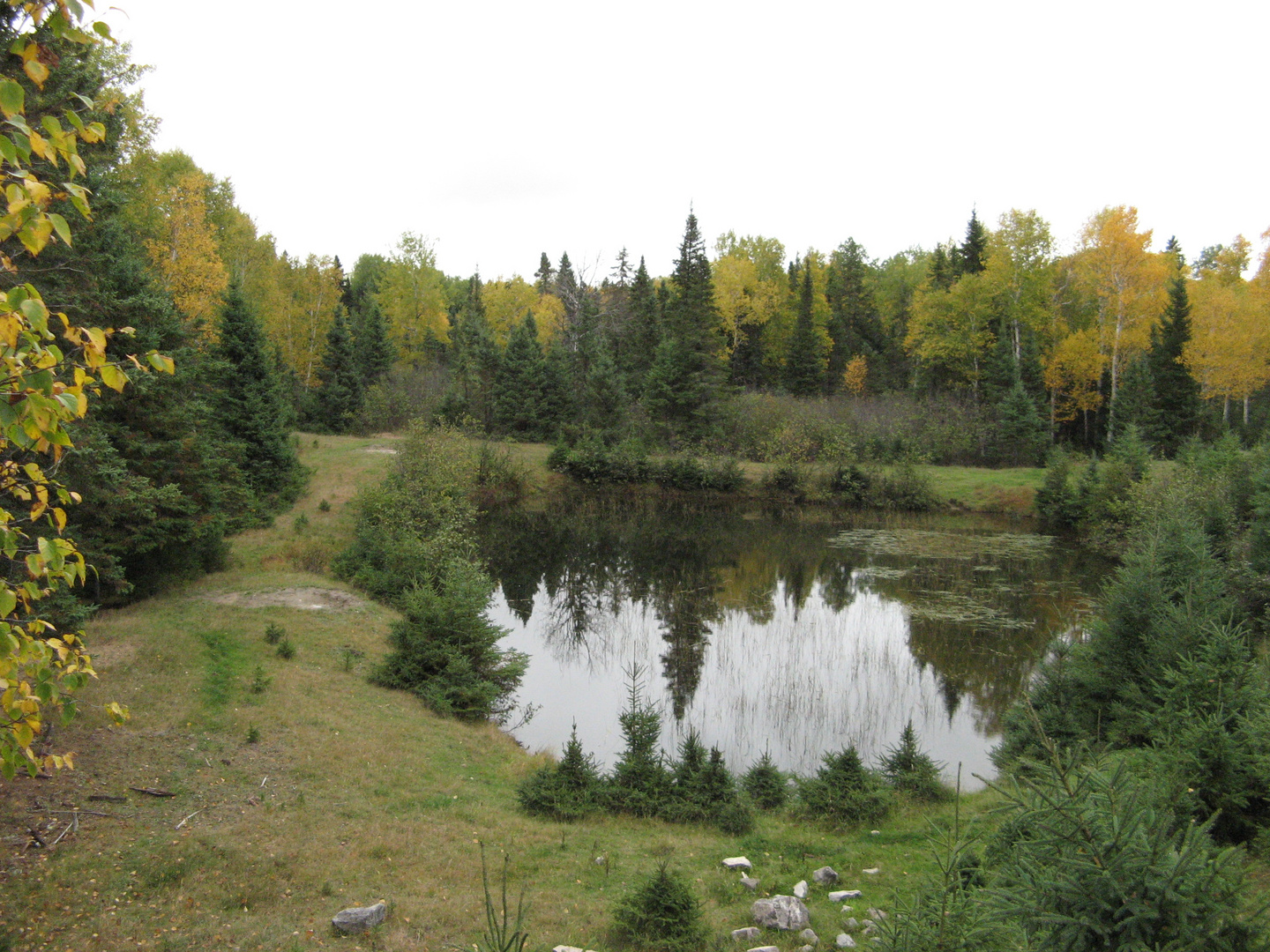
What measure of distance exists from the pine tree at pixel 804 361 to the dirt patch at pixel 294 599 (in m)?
43.9

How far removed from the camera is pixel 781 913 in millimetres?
6598

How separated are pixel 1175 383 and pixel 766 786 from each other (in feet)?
136

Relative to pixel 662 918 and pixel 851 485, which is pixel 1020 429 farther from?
pixel 662 918

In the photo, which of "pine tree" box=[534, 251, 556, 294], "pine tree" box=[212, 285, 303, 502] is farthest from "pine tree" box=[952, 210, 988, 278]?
"pine tree" box=[212, 285, 303, 502]

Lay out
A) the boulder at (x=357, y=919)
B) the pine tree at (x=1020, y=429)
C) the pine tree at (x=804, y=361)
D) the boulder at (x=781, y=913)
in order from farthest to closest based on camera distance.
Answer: the pine tree at (x=804, y=361) → the pine tree at (x=1020, y=429) → the boulder at (x=781, y=913) → the boulder at (x=357, y=919)

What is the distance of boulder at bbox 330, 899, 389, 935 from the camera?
20.3ft

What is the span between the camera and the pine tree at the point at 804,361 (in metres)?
56.8

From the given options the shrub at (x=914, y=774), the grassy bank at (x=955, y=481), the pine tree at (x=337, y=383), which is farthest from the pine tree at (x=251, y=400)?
the shrub at (x=914, y=774)

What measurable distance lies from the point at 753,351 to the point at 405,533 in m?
45.3

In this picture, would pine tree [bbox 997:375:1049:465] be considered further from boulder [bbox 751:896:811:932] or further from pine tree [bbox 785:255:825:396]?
boulder [bbox 751:896:811:932]

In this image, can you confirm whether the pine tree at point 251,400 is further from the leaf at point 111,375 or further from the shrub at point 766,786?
the leaf at point 111,375

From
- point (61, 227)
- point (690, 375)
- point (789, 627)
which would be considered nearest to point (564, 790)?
point (61, 227)

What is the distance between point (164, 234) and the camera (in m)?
29.8

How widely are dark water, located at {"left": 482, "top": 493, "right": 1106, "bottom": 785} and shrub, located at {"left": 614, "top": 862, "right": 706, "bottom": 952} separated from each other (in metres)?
5.85
